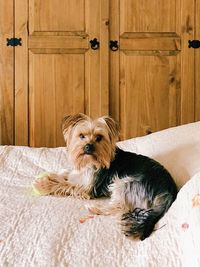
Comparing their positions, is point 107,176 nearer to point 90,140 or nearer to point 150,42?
point 90,140

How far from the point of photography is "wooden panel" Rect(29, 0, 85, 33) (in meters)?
2.21

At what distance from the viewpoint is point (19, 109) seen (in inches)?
89.0

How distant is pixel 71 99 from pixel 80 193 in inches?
37.2

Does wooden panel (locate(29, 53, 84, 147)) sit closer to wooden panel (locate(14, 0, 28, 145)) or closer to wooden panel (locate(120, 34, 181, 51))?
wooden panel (locate(14, 0, 28, 145))

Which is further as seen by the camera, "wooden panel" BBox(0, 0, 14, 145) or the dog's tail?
"wooden panel" BBox(0, 0, 14, 145)

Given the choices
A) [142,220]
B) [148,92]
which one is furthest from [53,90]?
[142,220]

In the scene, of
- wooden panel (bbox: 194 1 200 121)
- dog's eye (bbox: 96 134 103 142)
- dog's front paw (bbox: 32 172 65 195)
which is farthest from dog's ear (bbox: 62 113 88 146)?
wooden panel (bbox: 194 1 200 121)

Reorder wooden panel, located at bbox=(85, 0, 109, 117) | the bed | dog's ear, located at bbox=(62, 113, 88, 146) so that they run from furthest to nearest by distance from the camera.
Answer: wooden panel, located at bbox=(85, 0, 109, 117) < dog's ear, located at bbox=(62, 113, 88, 146) < the bed

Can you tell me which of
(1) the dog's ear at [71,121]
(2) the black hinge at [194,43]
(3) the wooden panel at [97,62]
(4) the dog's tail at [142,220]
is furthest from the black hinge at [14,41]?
(4) the dog's tail at [142,220]

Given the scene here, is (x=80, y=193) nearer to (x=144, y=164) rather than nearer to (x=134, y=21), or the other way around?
(x=144, y=164)

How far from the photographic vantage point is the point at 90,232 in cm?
98

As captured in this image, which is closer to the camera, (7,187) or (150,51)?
(7,187)

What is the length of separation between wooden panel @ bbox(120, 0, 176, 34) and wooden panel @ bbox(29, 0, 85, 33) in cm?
27

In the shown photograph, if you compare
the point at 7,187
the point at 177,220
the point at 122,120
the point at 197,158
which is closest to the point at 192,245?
the point at 177,220
